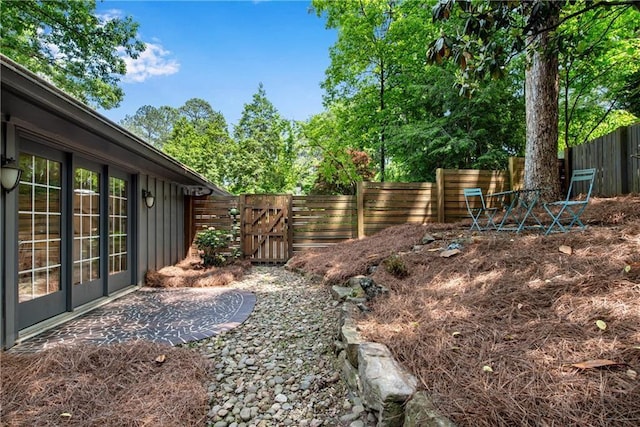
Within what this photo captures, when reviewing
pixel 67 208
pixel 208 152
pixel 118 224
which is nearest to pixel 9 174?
pixel 67 208

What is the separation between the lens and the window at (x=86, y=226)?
3.60m

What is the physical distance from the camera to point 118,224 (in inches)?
179

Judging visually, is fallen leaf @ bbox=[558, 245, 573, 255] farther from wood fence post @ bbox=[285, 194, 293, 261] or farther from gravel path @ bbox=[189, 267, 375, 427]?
wood fence post @ bbox=[285, 194, 293, 261]

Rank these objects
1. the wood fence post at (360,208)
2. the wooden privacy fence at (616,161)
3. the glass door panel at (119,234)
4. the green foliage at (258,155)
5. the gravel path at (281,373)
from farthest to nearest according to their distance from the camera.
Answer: the green foliage at (258,155) < the wood fence post at (360,208) < the wooden privacy fence at (616,161) < the glass door panel at (119,234) < the gravel path at (281,373)

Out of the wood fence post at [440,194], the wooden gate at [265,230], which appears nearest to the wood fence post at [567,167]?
the wood fence post at [440,194]

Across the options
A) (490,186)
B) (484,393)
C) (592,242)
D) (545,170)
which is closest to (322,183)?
(490,186)

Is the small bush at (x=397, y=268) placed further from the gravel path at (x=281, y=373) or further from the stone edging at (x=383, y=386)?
the stone edging at (x=383, y=386)

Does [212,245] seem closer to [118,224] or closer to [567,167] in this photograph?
[118,224]

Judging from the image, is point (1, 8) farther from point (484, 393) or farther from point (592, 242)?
point (592, 242)

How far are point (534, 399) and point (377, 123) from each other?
9771mm

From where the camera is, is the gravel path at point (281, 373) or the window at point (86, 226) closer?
the gravel path at point (281, 373)

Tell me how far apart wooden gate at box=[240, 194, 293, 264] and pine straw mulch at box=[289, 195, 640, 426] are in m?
Answer: 4.00

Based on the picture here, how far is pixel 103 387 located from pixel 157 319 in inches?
58.5

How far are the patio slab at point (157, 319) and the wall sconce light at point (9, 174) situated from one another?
1347 millimetres
